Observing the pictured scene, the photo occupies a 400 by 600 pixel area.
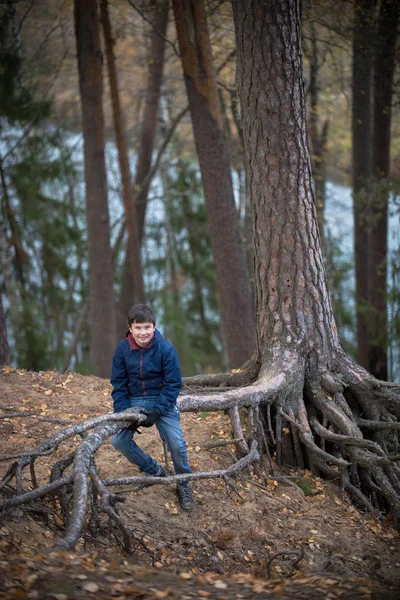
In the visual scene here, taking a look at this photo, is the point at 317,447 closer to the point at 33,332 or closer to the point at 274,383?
the point at 274,383

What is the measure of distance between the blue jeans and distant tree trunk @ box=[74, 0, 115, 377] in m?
7.58

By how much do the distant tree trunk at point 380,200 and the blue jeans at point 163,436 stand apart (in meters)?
8.85

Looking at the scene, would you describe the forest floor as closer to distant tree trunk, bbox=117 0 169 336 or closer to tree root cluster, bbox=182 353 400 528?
tree root cluster, bbox=182 353 400 528

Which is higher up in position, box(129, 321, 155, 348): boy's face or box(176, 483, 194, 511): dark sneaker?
box(129, 321, 155, 348): boy's face

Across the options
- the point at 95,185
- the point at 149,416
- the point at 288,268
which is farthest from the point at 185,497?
the point at 95,185

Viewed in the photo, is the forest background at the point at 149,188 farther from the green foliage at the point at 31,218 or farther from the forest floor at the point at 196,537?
the forest floor at the point at 196,537

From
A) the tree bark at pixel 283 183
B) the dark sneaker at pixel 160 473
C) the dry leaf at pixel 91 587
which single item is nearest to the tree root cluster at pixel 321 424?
the dark sneaker at pixel 160 473

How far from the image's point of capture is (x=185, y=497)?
5.84m

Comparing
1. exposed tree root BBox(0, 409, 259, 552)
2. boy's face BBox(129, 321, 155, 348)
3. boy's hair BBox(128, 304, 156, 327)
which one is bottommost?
exposed tree root BBox(0, 409, 259, 552)

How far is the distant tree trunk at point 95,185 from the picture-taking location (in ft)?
40.4

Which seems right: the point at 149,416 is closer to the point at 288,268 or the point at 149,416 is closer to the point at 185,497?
the point at 185,497

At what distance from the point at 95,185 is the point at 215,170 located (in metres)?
3.10

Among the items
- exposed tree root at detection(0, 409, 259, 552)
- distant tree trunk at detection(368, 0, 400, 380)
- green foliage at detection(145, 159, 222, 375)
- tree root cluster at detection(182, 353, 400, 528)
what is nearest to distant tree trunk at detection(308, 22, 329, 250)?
distant tree trunk at detection(368, 0, 400, 380)

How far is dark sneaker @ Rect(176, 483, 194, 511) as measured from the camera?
5820mm
